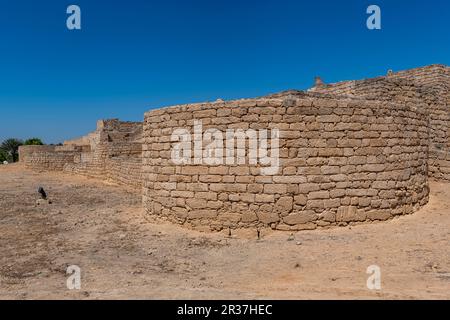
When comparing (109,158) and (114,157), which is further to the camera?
(109,158)

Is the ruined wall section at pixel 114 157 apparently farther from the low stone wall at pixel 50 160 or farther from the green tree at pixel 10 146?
the green tree at pixel 10 146

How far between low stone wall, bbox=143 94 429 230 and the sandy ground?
34cm

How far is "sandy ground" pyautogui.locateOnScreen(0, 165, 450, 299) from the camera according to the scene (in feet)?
14.3

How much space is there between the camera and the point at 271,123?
23.5 feet

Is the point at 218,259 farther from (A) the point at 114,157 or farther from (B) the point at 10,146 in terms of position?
(B) the point at 10,146

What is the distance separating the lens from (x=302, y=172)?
7141 mm

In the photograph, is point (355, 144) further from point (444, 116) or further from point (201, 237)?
point (444, 116)

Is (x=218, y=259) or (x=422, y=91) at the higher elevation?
(x=422, y=91)

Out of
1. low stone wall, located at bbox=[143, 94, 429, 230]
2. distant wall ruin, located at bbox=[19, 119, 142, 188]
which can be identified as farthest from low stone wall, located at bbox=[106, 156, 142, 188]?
low stone wall, located at bbox=[143, 94, 429, 230]

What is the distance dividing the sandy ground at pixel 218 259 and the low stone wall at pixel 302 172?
0.34 meters

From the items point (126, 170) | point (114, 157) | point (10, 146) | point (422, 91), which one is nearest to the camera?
point (422, 91)

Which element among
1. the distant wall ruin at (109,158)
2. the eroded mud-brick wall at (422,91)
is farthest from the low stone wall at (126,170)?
the eroded mud-brick wall at (422,91)

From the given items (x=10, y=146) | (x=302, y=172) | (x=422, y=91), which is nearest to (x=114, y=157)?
(x=302, y=172)

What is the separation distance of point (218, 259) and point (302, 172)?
2.40 metres
